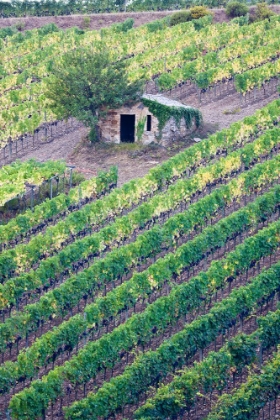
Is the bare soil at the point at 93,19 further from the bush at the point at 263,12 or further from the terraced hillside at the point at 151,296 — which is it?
the terraced hillside at the point at 151,296

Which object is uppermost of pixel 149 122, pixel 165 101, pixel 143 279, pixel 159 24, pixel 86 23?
pixel 159 24

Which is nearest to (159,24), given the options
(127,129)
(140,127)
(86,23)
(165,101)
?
(86,23)

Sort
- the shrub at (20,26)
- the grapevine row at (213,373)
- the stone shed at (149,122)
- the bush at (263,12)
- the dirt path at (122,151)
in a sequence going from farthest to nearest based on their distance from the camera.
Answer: the shrub at (20,26), the bush at (263,12), the stone shed at (149,122), the dirt path at (122,151), the grapevine row at (213,373)

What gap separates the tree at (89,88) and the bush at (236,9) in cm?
2072

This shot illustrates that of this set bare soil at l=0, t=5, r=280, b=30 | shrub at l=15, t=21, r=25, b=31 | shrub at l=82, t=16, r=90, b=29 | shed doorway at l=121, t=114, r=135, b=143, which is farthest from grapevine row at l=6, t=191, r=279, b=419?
shrub at l=15, t=21, r=25, b=31

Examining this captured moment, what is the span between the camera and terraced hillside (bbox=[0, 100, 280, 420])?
33719 millimetres

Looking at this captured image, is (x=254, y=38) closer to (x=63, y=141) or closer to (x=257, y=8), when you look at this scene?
(x=257, y=8)

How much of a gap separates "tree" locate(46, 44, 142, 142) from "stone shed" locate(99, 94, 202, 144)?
0.50 m

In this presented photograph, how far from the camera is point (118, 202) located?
44.4 m

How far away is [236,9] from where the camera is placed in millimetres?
71188

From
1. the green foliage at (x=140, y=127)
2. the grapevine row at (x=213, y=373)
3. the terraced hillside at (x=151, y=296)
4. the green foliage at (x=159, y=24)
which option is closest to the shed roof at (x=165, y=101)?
the green foliage at (x=140, y=127)

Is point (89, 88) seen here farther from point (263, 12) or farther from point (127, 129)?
point (263, 12)

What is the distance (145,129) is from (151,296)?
45.8 feet

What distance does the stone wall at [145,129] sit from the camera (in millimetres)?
51969
